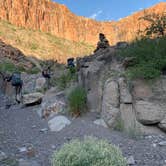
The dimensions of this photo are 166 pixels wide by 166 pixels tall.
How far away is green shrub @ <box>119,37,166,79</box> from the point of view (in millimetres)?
7665

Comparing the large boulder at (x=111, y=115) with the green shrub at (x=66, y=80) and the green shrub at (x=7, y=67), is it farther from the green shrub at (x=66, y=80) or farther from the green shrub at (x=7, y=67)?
the green shrub at (x=7, y=67)

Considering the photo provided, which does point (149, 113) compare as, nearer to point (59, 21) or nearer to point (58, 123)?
point (58, 123)

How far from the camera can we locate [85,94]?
9.14 metres

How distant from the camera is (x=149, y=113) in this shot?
24.0ft

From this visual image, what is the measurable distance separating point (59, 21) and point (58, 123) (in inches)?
2282

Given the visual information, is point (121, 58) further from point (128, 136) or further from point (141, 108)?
point (128, 136)

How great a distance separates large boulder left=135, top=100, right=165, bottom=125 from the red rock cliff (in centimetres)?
3876

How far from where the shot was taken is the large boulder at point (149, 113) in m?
7.27

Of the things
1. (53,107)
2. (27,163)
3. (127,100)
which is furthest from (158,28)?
(27,163)

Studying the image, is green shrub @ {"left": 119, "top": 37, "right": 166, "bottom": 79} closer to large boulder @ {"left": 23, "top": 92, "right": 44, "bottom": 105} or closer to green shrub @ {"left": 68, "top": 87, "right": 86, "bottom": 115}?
green shrub @ {"left": 68, "top": 87, "right": 86, "bottom": 115}

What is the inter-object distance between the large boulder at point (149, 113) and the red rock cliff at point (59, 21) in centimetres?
3876

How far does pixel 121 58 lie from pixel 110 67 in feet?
1.26

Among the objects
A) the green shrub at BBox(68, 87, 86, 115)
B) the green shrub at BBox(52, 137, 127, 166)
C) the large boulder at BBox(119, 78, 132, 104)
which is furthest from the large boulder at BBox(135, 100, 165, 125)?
the green shrub at BBox(52, 137, 127, 166)

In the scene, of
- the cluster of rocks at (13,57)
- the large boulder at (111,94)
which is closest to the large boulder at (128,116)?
the large boulder at (111,94)
